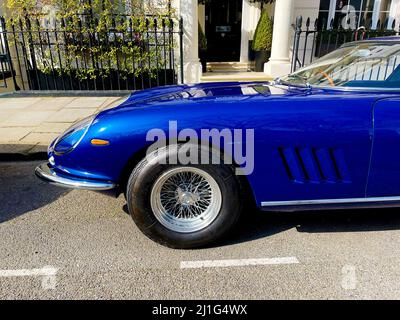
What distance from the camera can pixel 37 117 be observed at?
19.8 feet

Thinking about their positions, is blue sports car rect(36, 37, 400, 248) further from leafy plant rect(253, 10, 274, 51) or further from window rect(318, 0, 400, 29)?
window rect(318, 0, 400, 29)

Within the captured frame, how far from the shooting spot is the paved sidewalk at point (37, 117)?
15.6 feet

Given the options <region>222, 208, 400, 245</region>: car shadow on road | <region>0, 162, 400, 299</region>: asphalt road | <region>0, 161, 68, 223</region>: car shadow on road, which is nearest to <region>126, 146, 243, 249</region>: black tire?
<region>0, 162, 400, 299</region>: asphalt road

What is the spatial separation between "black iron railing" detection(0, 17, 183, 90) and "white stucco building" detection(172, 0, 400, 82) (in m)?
0.50

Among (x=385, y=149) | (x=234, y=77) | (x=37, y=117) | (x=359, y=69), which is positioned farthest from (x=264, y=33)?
(x=385, y=149)

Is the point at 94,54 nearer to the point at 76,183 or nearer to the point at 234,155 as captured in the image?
the point at 76,183

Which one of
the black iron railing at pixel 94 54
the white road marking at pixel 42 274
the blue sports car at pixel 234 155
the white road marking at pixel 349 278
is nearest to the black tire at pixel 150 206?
the blue sports car at pixel 234 155

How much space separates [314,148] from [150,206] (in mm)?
1299

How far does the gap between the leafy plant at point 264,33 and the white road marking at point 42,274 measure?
772cm

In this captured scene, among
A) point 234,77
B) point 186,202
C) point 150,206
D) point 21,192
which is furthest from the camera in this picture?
point 234,77

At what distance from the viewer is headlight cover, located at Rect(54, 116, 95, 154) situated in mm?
2461

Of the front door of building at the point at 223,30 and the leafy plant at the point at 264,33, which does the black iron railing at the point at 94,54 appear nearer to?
the leafy plant at the point at 264,33
